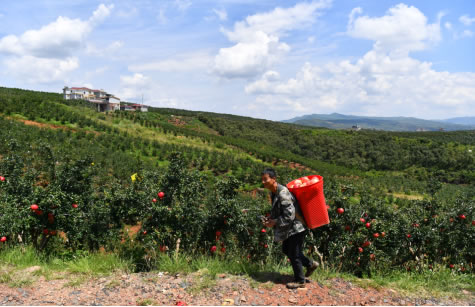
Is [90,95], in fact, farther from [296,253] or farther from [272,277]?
[296,253]

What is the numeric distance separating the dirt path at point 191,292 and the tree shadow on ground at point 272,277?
0.04 ft

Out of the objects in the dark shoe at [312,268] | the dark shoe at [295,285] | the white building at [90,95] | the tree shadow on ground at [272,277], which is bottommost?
the tree shadow on ground at [272,277]

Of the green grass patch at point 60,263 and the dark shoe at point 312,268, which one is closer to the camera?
the dark shoe at point 312,268

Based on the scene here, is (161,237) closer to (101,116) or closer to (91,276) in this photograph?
(91,276)

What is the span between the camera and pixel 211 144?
107 ft

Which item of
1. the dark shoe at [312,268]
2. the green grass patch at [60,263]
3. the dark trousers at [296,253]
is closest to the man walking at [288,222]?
the dark trousers at [296,253]

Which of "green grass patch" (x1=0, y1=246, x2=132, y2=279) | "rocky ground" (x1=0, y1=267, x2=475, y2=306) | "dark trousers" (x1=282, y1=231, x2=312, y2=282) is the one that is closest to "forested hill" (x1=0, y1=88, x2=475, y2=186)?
"green grass patch" (x1=0, y1=246, x2=132, y2=279)

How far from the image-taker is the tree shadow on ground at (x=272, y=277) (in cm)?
392

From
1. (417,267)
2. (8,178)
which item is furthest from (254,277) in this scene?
(8,178)

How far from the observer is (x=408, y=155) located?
171 ft

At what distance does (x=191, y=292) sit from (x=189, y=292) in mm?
28

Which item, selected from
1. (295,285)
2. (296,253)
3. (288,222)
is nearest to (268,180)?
(288,222)

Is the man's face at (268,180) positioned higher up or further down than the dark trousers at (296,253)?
higher up

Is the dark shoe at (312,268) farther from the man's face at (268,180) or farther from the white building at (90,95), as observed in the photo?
the white building at (90,95)
